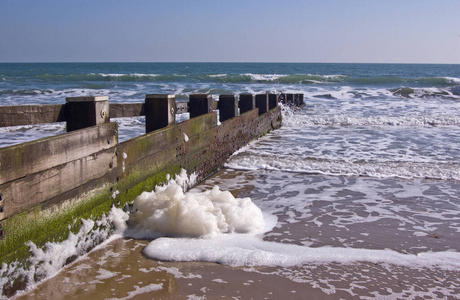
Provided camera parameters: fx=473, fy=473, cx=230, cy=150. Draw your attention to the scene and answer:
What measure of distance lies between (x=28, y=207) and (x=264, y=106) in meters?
8.74

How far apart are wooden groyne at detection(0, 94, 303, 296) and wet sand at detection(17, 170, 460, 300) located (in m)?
0.38

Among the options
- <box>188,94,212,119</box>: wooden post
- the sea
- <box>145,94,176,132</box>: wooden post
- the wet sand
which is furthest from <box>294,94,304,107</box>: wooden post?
<box>145,94,176,132</box>: wooden post

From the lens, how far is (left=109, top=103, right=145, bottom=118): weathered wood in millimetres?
4707

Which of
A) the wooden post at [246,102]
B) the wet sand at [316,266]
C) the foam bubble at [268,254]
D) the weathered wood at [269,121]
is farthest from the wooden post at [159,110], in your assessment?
the weathered wood at [269,121]

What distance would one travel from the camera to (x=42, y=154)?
310cm

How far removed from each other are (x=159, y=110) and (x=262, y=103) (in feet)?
19.9

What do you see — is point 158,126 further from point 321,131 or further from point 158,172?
point 321,131

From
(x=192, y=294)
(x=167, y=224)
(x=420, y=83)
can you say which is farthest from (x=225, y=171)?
(x=420, y=83)

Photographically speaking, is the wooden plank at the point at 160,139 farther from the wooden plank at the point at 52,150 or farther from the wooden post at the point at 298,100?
the wooden post at the point at 298,100

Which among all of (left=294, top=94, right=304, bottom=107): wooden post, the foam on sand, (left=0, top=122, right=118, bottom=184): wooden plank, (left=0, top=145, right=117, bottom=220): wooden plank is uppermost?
(left=0, top=122, right=118, bottom=184): wooden plank

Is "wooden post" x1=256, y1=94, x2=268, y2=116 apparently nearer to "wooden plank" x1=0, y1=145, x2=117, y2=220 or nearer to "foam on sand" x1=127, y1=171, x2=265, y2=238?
"foam on sand" x1=127, y1=171, x2=265, y2=238

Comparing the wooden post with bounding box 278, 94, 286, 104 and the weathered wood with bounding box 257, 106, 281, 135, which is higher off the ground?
the wooden post with bounding box 278, 94, 286, 104

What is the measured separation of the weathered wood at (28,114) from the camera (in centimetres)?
347

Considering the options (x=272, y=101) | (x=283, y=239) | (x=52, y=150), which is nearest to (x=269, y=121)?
(x=272, y=101)
